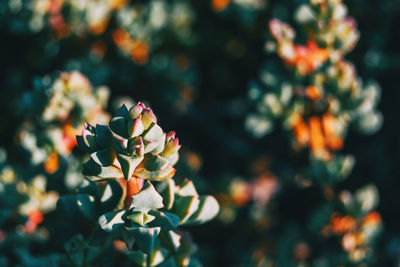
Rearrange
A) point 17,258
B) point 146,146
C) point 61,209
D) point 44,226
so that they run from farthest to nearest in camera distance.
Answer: point 44,226 < point 17,258 < point 61,209 < point 146,146

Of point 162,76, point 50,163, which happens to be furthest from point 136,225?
point 162,76

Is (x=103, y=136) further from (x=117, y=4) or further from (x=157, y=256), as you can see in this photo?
(x=117, y=4)

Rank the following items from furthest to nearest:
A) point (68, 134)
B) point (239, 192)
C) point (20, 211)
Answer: point (239, 192) → point (68, 134) → point (20, 211)

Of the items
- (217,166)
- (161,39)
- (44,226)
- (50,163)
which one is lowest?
(44,226)

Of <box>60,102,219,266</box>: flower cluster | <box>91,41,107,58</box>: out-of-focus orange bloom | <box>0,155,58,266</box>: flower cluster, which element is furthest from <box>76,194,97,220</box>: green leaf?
<box>91,41,107,58</box>: out-of-focus orange bloom

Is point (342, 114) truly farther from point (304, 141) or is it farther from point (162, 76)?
point (162, 76)

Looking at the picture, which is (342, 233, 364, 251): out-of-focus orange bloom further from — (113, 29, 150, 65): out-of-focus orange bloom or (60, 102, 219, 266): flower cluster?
(113, 29, 150, 65): out-of-focus orange bloom

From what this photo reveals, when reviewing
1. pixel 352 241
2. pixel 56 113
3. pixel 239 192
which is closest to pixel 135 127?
pixel 56 113

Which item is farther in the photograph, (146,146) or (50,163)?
(50,163)
